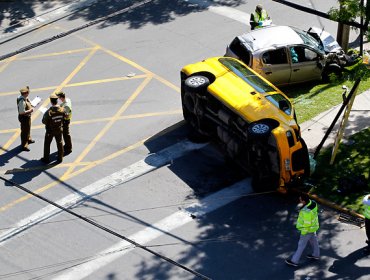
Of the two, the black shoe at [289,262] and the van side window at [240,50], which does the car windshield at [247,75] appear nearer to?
the van side window at [240,50]

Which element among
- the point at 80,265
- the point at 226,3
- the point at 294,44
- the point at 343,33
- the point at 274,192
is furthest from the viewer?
the point at 226,3

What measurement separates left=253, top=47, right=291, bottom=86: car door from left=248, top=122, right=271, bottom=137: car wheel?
13.4 feet

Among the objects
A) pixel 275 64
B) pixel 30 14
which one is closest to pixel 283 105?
pixel 275 64

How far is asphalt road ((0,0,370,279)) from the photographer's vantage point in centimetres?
1415

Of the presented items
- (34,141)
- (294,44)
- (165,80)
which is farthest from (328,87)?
(34,141)

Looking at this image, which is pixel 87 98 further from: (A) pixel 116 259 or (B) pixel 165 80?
(A) pixel 116 259

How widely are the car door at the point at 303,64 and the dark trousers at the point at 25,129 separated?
6.76m

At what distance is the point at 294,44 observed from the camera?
63.3ft

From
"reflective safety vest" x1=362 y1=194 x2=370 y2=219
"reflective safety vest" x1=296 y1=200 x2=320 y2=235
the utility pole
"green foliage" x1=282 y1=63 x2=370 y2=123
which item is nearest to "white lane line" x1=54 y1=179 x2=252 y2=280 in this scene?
"reflective safety vest" x1=296 y1=200 x2=320 y2=235

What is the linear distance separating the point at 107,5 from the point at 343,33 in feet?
26.2

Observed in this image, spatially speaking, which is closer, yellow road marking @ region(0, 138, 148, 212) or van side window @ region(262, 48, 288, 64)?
yellow road marking @ region(0, 138, 148, 212)

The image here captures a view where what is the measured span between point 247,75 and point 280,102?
1.42 metres

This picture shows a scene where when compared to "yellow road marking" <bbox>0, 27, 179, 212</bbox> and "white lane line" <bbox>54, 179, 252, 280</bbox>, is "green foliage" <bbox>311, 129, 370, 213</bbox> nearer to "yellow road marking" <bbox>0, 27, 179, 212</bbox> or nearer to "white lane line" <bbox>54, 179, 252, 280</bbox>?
"white lane line" <bbox>54, 179, 252, 280</bbox>

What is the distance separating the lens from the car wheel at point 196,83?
55.5 ft
